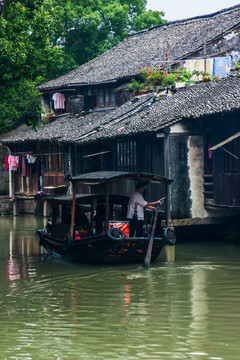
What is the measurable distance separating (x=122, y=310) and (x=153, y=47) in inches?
838

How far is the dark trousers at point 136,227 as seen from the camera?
13.3 m

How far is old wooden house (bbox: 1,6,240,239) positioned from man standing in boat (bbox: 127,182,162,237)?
9.95ft

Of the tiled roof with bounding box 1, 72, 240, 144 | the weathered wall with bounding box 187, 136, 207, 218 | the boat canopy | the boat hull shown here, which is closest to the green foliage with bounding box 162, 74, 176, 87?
the tiled roof with bounding box 1, 72, 240, 144

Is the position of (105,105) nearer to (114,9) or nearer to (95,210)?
(114,9)

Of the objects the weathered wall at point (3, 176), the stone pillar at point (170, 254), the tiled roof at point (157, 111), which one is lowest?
the stone pillar at point (170, 254)

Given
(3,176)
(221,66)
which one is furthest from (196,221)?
(3,176)

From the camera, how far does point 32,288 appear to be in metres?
10.9

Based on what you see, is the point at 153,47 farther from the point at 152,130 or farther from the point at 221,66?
the point at 152,130

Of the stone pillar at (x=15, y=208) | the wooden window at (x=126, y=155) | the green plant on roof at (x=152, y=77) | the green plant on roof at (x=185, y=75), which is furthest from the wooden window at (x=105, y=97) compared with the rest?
the wooden window at (x=126, y=155)

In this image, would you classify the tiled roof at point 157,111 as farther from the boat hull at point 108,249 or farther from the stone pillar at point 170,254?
the boat hull at point 108,249

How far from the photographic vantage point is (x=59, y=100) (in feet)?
98.9

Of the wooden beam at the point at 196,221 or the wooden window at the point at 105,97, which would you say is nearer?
the wooden beam at the point at 196,221

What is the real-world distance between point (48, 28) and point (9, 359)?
1151 centimetres

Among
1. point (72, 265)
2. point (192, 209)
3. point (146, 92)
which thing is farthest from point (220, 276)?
point (146, 92)
